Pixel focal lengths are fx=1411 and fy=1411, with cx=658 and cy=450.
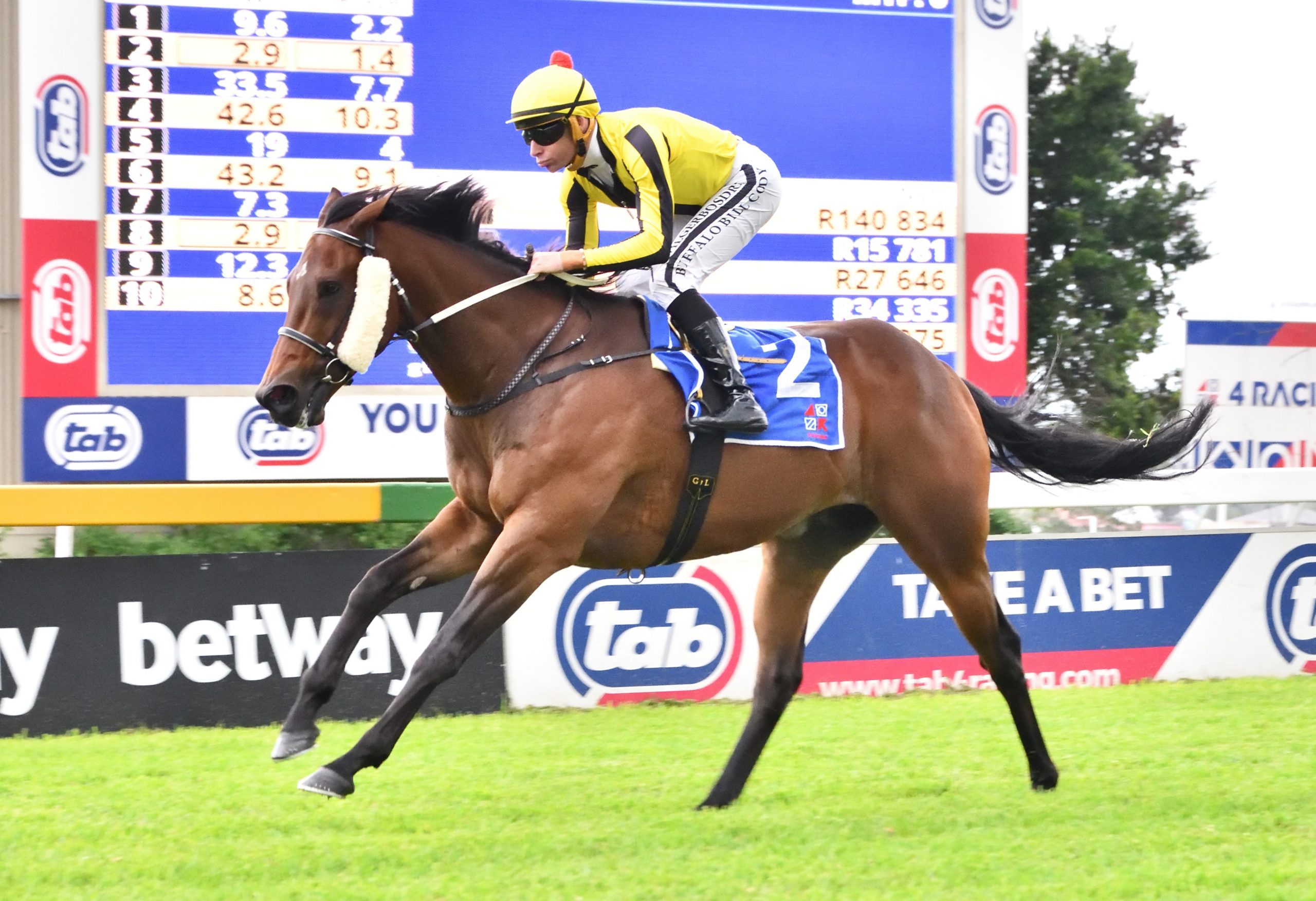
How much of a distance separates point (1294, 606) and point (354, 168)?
511 cm

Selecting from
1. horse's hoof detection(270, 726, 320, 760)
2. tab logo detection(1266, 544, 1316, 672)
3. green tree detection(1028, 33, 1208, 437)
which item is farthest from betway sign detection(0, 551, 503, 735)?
green tree detection(1028, 33, 1208, 437)

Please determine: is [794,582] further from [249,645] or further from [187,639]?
[187,639]

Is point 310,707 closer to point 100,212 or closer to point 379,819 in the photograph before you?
point 379,819

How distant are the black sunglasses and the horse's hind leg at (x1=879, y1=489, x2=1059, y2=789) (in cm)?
156

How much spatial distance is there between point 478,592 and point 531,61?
13.4 feet

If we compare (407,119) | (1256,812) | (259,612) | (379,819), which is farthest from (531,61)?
(1256,812)

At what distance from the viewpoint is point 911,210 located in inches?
302

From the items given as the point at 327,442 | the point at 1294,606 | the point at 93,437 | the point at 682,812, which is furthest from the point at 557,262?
the point at 1294,606

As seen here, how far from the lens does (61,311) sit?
6.54 metres

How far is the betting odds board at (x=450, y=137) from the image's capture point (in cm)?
660

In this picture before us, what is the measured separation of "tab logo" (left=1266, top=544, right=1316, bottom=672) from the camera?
7.01 metres

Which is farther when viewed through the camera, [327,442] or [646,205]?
[327,442]

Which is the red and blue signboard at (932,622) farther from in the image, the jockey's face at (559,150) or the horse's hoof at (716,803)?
the jockey's face at (559,150)

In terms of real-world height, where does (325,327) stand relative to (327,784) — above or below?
above
